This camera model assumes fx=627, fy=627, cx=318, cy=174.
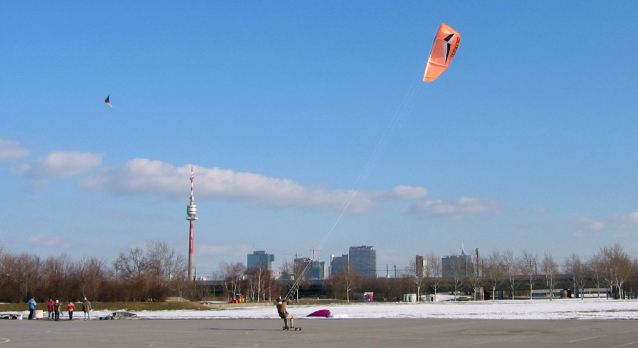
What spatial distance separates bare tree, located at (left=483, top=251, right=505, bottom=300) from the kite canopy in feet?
291

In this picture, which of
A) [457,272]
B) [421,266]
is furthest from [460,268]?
[421,266]

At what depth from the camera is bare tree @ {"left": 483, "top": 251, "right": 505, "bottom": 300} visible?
116031mm

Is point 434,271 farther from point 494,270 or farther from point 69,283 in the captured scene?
point 69,283

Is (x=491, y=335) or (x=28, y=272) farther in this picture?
(x=28, y=272)

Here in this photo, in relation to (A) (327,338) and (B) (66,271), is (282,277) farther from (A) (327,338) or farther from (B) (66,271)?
(A) (327,338)

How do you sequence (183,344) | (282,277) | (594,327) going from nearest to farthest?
(183,344), (594,327), (282,277)

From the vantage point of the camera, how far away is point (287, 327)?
28.4 m

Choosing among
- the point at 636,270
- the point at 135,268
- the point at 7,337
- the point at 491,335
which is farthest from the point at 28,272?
the point at 636,270

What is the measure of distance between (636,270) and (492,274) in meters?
31.4

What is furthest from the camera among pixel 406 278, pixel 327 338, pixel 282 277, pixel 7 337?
pixel 282 277

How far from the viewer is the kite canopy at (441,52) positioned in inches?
1165

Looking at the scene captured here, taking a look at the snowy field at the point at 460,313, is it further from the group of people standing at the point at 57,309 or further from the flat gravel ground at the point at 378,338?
the flat gravel ground at the point at 378,338

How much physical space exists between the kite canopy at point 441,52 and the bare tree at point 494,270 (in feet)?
291

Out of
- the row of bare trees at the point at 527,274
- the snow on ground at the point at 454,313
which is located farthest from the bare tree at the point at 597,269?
the snow on ground at the point at 454,313
